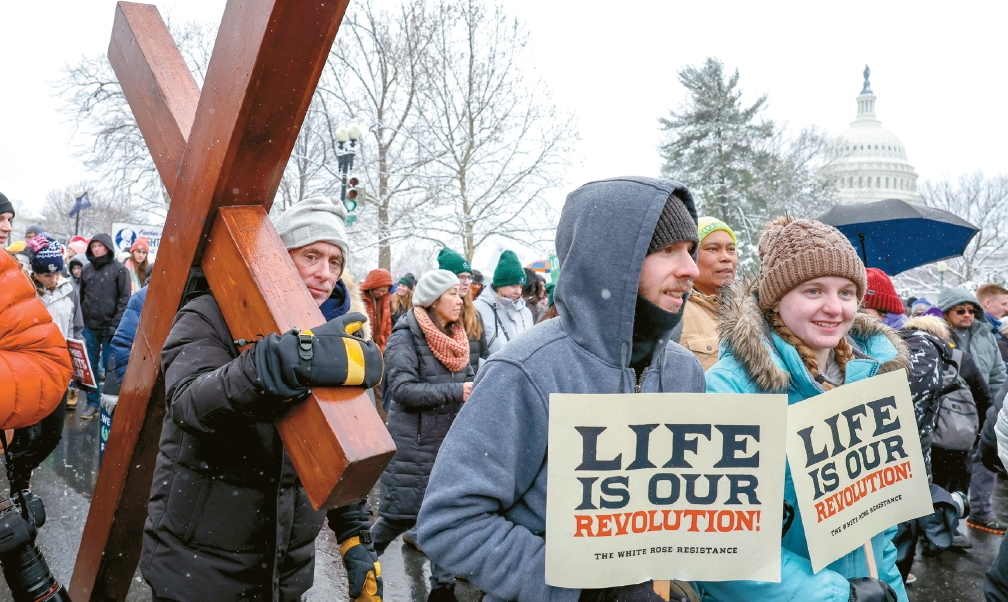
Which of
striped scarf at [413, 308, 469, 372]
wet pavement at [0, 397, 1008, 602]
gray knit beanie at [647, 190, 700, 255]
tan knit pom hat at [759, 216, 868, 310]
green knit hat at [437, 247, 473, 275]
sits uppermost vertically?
gray knit beanie at [647, 190, 700, 255]

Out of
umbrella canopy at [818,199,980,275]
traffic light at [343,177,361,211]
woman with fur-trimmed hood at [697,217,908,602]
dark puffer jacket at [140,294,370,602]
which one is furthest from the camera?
traffic light at [343,177,361,211]

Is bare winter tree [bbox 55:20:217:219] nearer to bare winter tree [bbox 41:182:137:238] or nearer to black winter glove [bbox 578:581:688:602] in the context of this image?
bare winter tree [bbox 41:182:137:238]

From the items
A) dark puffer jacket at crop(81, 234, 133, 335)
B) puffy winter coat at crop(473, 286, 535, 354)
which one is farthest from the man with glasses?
dark puffer jacket at crop(81, 234, 133, 335)

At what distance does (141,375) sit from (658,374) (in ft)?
4.83

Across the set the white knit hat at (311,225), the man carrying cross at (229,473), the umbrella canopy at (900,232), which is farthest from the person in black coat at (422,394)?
the umbrella canopy at (900,232)

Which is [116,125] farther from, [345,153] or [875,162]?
[875,162]

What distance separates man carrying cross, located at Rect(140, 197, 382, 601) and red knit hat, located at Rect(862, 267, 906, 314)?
347cm

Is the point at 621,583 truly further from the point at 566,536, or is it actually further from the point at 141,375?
the point at 141,375

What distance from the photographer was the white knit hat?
2.26 m

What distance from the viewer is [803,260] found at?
7.23 feet

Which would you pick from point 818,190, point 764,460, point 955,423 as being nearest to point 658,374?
point 764,460

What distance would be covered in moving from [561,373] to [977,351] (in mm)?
6297

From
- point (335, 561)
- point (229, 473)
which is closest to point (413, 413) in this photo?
point (335, 561)

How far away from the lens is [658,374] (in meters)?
1.82
